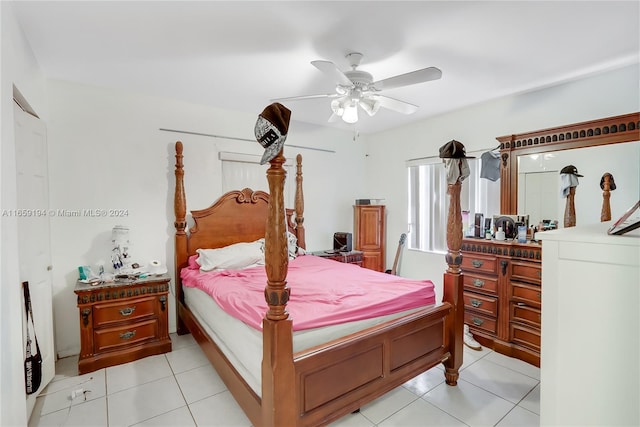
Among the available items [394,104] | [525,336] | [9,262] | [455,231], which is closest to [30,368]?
[9,262]

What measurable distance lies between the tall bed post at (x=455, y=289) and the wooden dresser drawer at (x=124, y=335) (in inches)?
103

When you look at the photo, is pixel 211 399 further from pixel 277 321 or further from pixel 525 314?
pixel 525 314

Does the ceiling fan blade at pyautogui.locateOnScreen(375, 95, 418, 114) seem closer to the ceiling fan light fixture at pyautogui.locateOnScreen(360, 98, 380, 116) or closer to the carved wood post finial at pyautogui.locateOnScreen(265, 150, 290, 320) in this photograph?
the ceiling fan light fixture at pyautogui.locateOnScreen(360, 98, 380, 116)

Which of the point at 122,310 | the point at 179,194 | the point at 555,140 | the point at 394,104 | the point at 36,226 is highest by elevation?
the point at 394,104

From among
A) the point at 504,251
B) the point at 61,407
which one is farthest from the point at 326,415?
the point at 504,251

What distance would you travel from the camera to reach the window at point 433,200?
364 centimetres

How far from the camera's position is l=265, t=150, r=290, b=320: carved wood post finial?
1446 mm

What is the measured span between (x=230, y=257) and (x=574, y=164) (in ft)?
11.3

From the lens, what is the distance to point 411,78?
206 cm

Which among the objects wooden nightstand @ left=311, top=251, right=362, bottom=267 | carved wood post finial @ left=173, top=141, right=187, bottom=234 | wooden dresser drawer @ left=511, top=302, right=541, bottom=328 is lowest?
wooden dresser drawer @ left=511, top=302, right=541, bottom=328

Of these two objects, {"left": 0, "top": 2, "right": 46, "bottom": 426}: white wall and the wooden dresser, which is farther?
the wooden dresser

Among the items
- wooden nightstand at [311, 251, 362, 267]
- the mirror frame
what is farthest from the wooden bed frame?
wooden nightstand at [311, 251, 362, 267]

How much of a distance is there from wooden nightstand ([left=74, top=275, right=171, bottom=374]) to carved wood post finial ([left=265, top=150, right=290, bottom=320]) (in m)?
1.89

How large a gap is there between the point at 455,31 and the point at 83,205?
349 cm
